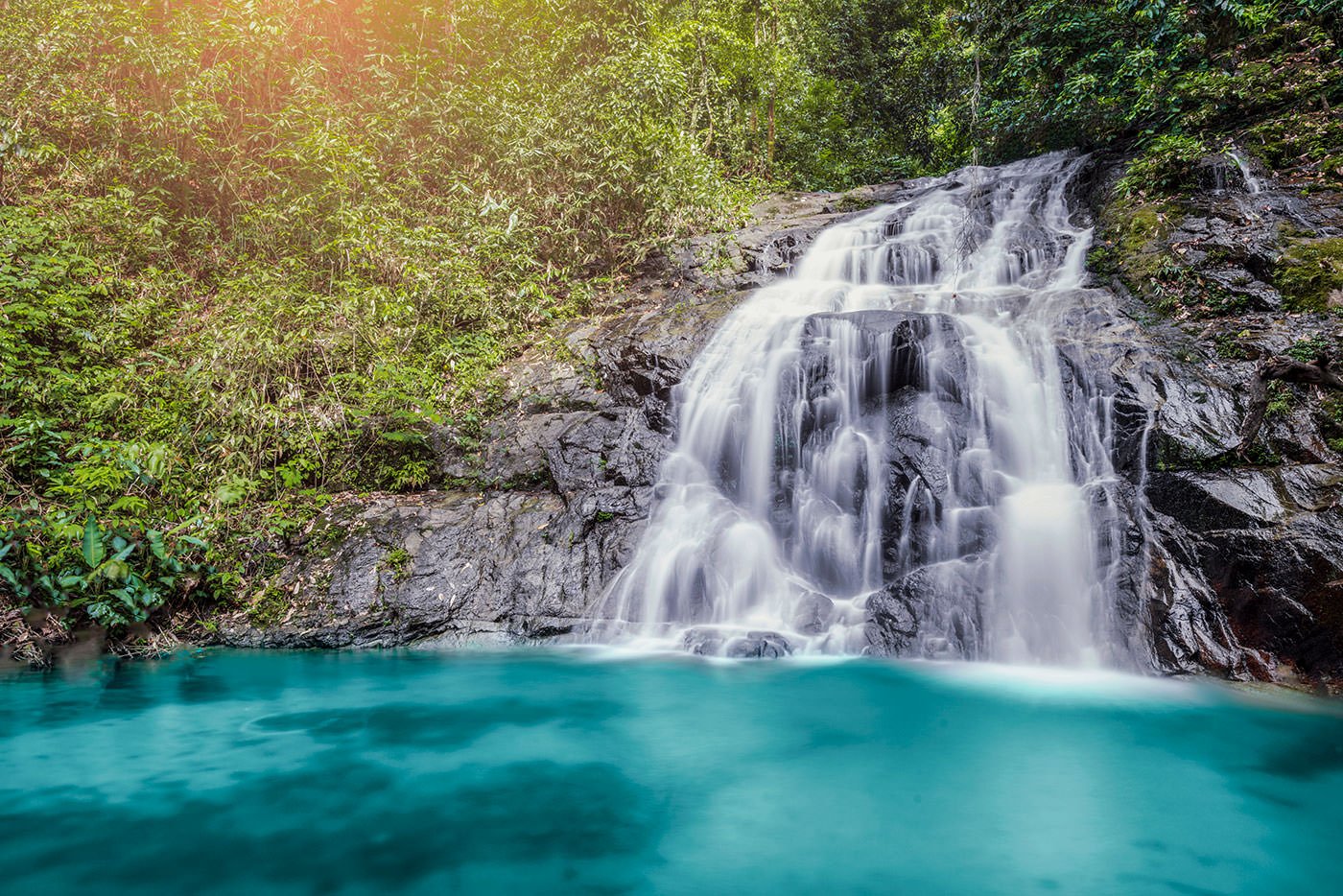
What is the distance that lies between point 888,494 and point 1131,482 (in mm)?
1943

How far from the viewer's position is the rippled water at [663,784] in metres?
2.56

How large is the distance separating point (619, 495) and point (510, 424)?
1.80 meters

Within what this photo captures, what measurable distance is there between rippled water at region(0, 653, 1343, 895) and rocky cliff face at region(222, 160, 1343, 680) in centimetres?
74

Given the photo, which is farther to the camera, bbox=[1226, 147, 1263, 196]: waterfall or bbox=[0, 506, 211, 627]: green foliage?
bbox=[1226, 147, 1263, 196]: waterfall

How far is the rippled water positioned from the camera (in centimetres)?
256

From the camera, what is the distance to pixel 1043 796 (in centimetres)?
322

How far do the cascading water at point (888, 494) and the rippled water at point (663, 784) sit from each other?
0.64m

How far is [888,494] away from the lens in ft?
20.7

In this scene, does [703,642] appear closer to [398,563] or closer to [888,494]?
[888,494]

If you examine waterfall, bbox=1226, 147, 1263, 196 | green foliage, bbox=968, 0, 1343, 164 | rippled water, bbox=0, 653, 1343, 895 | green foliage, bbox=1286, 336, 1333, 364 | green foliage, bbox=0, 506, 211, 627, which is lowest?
rippled water, bbox=0, 653, 1343, 895

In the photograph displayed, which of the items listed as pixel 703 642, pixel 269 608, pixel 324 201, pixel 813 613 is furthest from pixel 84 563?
pixel 324 201

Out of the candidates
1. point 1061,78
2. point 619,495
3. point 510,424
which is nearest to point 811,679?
point 619,495

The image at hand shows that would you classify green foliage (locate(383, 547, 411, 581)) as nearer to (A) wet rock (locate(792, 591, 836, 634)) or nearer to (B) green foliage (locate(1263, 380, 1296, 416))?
(A) wet rock (locate(792, 591, 836, 634))

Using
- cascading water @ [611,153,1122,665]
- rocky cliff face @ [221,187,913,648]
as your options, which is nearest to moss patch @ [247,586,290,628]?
rocky cliff face @ [221,187,913,648]
